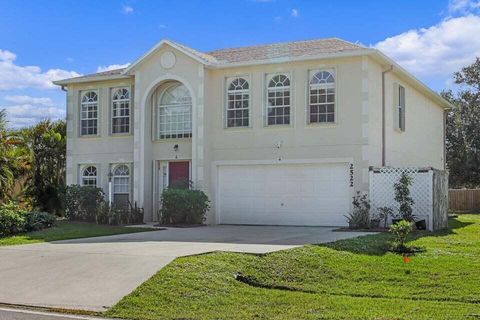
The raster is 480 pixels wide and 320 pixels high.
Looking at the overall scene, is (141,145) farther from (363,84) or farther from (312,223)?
(363,84)

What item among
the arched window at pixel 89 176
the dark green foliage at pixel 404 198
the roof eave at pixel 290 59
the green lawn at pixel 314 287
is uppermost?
the roof eave at pixel 290 59

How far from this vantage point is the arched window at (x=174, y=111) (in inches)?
915

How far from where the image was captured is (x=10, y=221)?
17.4 metres

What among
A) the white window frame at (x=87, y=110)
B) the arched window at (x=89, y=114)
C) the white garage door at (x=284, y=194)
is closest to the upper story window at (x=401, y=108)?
the white garage door at (x=284, y=194)

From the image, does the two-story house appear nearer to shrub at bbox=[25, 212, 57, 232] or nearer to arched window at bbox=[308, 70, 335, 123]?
arched window at bbox=[308, 70, 335, 123]

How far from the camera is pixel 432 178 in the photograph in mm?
19156

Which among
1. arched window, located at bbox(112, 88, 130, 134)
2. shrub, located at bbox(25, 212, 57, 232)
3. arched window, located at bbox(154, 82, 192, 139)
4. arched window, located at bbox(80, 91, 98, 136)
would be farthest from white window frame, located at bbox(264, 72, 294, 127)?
shrub, located at bbox(25, 212, 57, 232)

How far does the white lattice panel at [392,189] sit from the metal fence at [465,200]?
19.5 meters

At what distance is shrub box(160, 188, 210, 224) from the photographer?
69.1 feet

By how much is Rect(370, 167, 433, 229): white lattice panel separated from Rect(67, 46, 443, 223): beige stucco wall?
0.41 meters

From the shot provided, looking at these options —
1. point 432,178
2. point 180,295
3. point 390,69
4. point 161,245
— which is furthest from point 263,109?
point 180,295

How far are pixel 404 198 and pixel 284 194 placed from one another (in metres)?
4.31

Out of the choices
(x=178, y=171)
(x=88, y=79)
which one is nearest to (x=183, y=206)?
(x=178, y=171)

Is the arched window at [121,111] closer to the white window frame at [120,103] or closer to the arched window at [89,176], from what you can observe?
the white window frame at [120,103]
